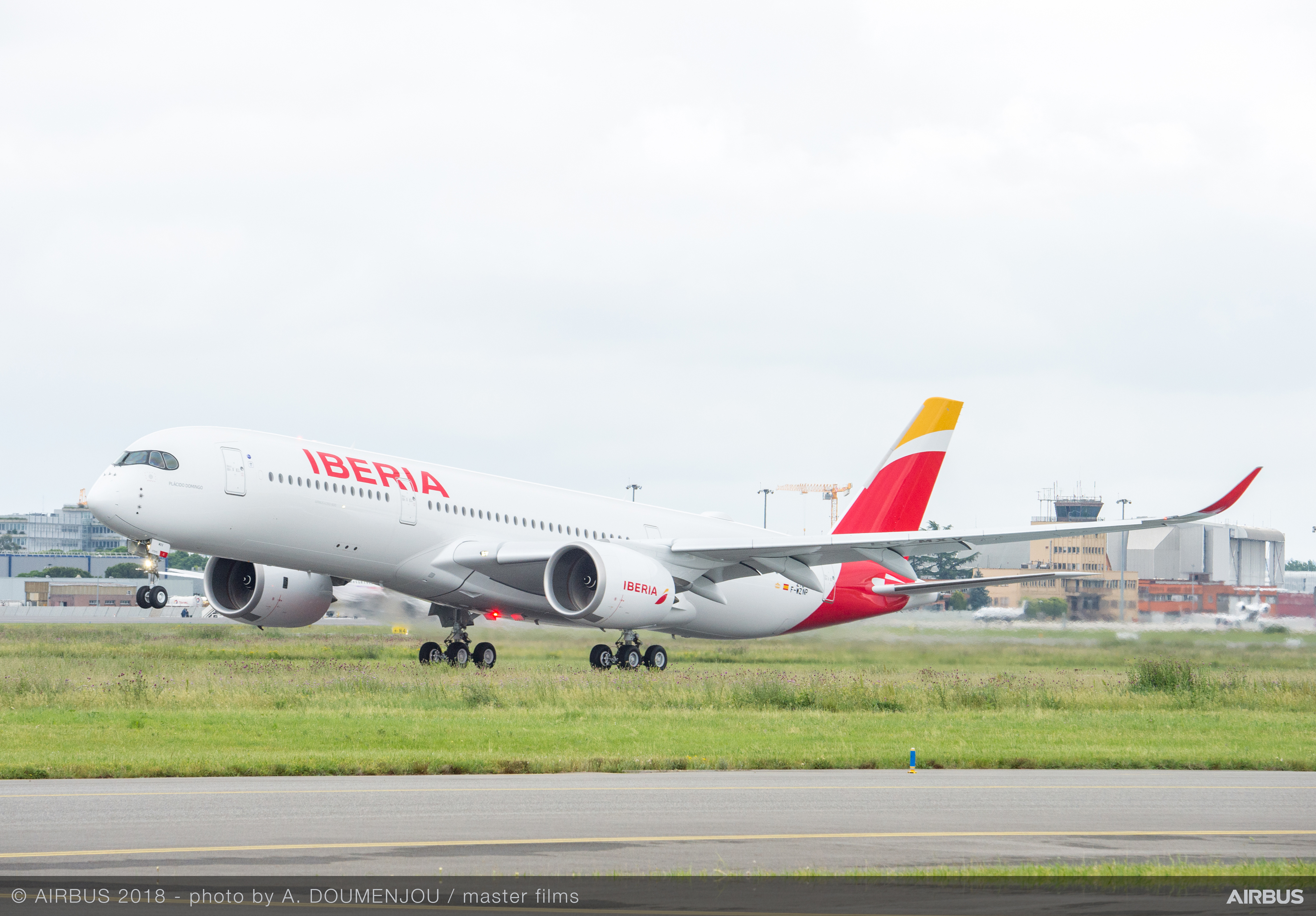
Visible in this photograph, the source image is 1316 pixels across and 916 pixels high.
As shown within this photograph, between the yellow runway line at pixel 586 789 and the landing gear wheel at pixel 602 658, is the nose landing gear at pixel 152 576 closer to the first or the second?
the landing gear wheel at pixel 602 658

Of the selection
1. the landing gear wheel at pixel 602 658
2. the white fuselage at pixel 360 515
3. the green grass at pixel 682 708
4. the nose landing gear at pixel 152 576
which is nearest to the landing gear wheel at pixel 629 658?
the landing gear wheel at pixel 602 658

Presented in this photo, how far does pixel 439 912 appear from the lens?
26.2ft

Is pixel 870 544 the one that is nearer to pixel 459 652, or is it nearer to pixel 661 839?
pixel 459 652

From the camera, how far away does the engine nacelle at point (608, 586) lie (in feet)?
101

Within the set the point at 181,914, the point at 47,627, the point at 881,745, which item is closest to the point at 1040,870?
the point at 181,914

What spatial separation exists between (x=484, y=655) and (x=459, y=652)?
0.88 metres

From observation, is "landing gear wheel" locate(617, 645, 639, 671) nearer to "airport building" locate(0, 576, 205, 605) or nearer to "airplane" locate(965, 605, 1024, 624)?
"airplane" locate(965, 605, 1024, 624)

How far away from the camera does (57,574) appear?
6422 inches

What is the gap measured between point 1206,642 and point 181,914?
36.1 meters

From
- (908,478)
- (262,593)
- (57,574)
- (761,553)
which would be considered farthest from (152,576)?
(57,574)

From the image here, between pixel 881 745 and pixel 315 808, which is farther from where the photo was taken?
pixel 881 745

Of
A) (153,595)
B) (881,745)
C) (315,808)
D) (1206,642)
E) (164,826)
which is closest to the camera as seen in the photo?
(164,826)

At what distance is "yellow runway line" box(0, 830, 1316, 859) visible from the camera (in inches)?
391

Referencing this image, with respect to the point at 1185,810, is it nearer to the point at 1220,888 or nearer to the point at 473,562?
the point at 1220,888
